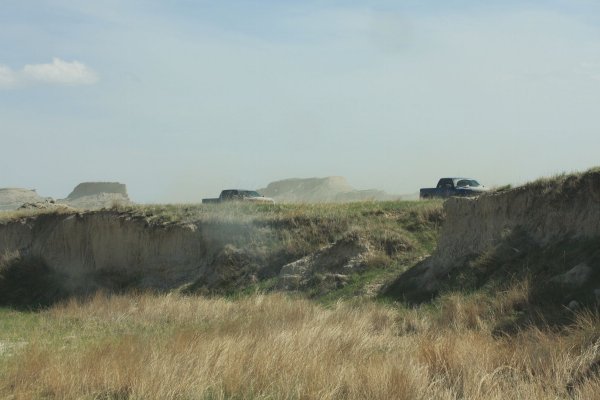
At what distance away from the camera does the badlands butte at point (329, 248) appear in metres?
18.0

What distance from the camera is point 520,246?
19.7m

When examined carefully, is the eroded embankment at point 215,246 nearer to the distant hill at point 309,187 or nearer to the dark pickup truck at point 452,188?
the dark pickup truck at point 452,188

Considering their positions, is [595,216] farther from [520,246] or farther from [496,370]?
[496,370]

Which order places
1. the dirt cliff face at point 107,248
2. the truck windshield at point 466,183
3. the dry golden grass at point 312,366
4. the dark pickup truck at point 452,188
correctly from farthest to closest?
the truck windshield at point 466,183 → the dark pickup truck at point 452,188 → the dirt cliff face at point 107,248 → the dry golden grass at point 312,366

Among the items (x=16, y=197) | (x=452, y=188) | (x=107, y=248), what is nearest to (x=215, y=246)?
(x=107, y=248)

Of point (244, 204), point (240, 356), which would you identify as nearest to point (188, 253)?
point (244, 204)

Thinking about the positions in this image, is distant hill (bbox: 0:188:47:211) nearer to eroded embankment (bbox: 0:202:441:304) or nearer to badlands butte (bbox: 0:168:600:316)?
badlands butte (bbox: 0:168:600:316)

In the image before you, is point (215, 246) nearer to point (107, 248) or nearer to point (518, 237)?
point (107, 248)

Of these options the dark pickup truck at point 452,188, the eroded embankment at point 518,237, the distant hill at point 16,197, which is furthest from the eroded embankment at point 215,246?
the distant hill at point 16,197

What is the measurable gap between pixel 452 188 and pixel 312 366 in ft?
104

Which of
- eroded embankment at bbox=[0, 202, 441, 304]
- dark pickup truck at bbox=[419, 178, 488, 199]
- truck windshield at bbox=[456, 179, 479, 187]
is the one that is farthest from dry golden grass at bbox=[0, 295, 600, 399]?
truck windshield at bbox=[456, 179, 479, 187]

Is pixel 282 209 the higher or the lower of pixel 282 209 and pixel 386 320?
the higher

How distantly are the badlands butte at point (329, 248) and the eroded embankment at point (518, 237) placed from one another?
0.04m

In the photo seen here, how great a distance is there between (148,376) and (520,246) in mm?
12559
